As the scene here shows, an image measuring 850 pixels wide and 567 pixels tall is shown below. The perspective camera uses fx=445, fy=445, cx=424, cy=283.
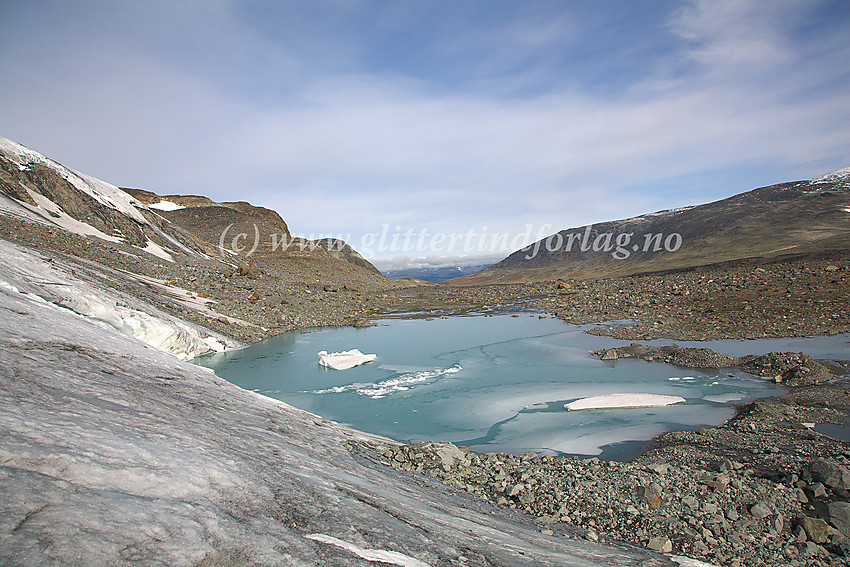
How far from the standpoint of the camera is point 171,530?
2.55m

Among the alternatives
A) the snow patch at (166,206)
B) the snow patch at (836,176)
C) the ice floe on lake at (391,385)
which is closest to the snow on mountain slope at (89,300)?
the ice floe on lake at (391,385)

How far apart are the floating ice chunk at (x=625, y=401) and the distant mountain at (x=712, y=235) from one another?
3679cm

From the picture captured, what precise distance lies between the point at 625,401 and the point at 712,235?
3080 inches

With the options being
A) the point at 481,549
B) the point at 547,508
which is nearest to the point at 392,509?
the point at 481,549

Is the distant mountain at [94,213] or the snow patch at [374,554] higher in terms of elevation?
the distant mountain at [94,213]

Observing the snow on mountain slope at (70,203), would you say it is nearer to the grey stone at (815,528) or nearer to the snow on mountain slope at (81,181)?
the snow on mountain slope at (81,181)

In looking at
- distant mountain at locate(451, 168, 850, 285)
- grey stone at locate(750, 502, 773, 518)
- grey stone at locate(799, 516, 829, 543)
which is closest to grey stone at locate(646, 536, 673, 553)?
grey stone at locate(750, 502, 773, 518)

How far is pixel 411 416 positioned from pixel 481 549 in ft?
22.5

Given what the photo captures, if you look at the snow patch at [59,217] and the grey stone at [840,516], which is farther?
the snow patch at [59,217]

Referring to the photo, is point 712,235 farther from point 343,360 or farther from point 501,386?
point 343,360

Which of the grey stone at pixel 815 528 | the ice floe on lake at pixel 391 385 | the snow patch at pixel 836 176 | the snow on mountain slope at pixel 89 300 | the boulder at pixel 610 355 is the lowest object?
the ice floe on lake at pixel 391 385

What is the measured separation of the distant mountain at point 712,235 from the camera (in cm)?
5788

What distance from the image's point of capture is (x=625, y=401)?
34.3 ft

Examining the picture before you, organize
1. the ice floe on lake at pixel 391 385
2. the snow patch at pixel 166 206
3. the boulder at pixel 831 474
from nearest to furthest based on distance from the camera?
the boulder at pixel 831 474 → the ice floe on lake at pixel 391 385 → the snow patch at pixel 166 206
